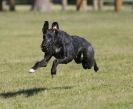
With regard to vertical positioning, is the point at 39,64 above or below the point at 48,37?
below

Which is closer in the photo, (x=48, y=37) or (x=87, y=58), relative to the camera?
(x=48, y=37)

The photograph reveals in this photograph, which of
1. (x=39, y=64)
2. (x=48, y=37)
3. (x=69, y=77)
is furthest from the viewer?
(x=69, y=77)

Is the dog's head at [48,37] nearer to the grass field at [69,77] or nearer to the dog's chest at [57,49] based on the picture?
the dog's chest at [57,49]

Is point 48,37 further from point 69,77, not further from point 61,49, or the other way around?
point 69,77

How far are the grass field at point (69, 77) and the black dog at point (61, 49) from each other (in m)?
0.58

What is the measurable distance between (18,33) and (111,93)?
59.2ft

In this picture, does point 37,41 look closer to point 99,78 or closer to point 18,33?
point 18,33

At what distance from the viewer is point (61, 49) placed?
1037cm

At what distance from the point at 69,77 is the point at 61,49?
9.74 ft

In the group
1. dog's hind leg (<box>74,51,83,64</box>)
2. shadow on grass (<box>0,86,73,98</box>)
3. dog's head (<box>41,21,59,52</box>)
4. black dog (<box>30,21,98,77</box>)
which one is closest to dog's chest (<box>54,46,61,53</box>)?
black dog (<box>30,21,98,77</box>)

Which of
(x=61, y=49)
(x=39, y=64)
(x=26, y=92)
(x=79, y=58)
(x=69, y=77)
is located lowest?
(x=69, y=77)

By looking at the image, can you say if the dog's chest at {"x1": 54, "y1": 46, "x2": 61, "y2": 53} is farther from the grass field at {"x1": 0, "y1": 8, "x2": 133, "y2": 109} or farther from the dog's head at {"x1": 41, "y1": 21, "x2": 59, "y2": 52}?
the grass field at {"x1": 0, "y1": 8, "x2": 133, "y2": 109}

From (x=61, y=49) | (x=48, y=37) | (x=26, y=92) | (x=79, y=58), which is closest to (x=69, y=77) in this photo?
(x=79, y=58)

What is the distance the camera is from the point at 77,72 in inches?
558
